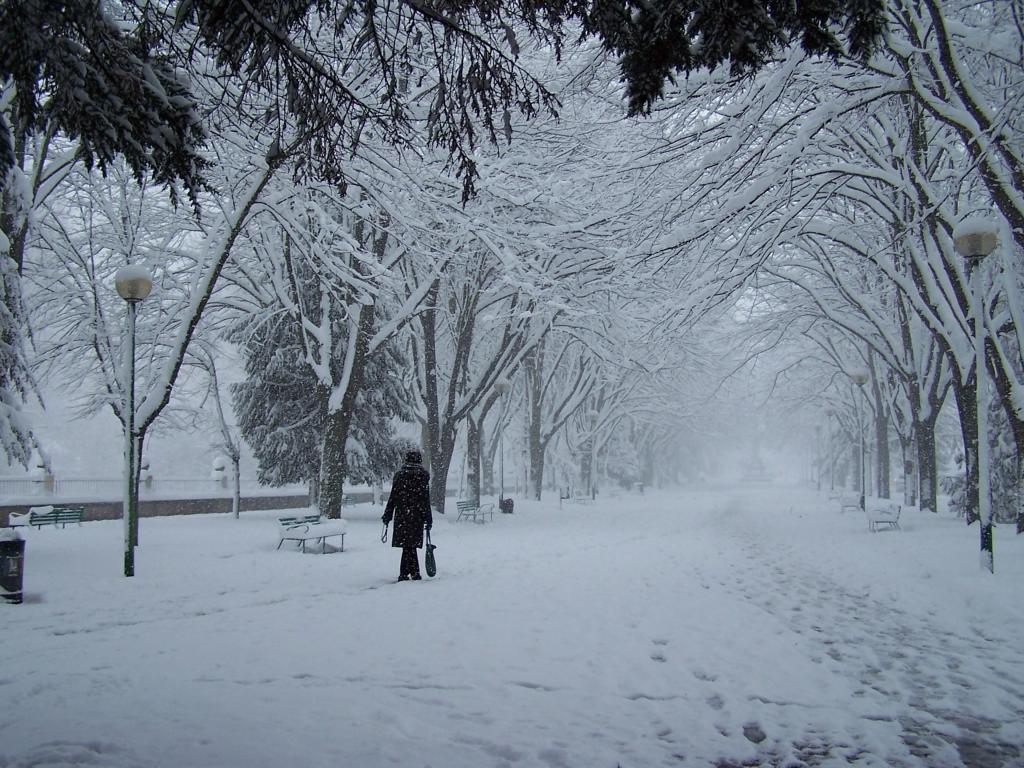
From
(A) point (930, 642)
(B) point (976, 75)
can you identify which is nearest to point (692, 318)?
(A) point (930, 642)

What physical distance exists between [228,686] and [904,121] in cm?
1642

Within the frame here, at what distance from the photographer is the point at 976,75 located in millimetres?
11961

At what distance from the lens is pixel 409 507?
1007 cm

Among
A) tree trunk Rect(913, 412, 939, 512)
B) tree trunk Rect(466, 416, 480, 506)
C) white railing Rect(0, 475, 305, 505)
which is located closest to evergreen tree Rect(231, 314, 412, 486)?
tree trunk Rect(466, 416, 480, 506)

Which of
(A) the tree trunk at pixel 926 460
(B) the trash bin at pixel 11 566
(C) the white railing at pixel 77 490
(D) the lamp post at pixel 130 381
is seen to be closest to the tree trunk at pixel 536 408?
(C) the white railing at pixel 77 490

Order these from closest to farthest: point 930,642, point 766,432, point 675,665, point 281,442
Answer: point 675,665 < point 930,642 < point 281,442 < point 766,432

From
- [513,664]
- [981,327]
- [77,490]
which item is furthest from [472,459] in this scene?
[513,664]

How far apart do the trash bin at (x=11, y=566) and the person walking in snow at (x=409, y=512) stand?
4.47 metres

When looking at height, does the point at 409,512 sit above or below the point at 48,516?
above

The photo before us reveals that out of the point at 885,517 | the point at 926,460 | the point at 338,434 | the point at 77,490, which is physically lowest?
the point at 77,490

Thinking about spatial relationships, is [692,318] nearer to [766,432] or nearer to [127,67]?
[127,67]

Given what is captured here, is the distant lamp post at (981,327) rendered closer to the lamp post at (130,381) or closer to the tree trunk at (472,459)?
the lamp post at (130,381)

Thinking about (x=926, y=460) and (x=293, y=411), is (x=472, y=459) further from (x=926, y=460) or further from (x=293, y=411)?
(x=926, y=460)

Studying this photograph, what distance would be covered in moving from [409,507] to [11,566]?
193 inches
